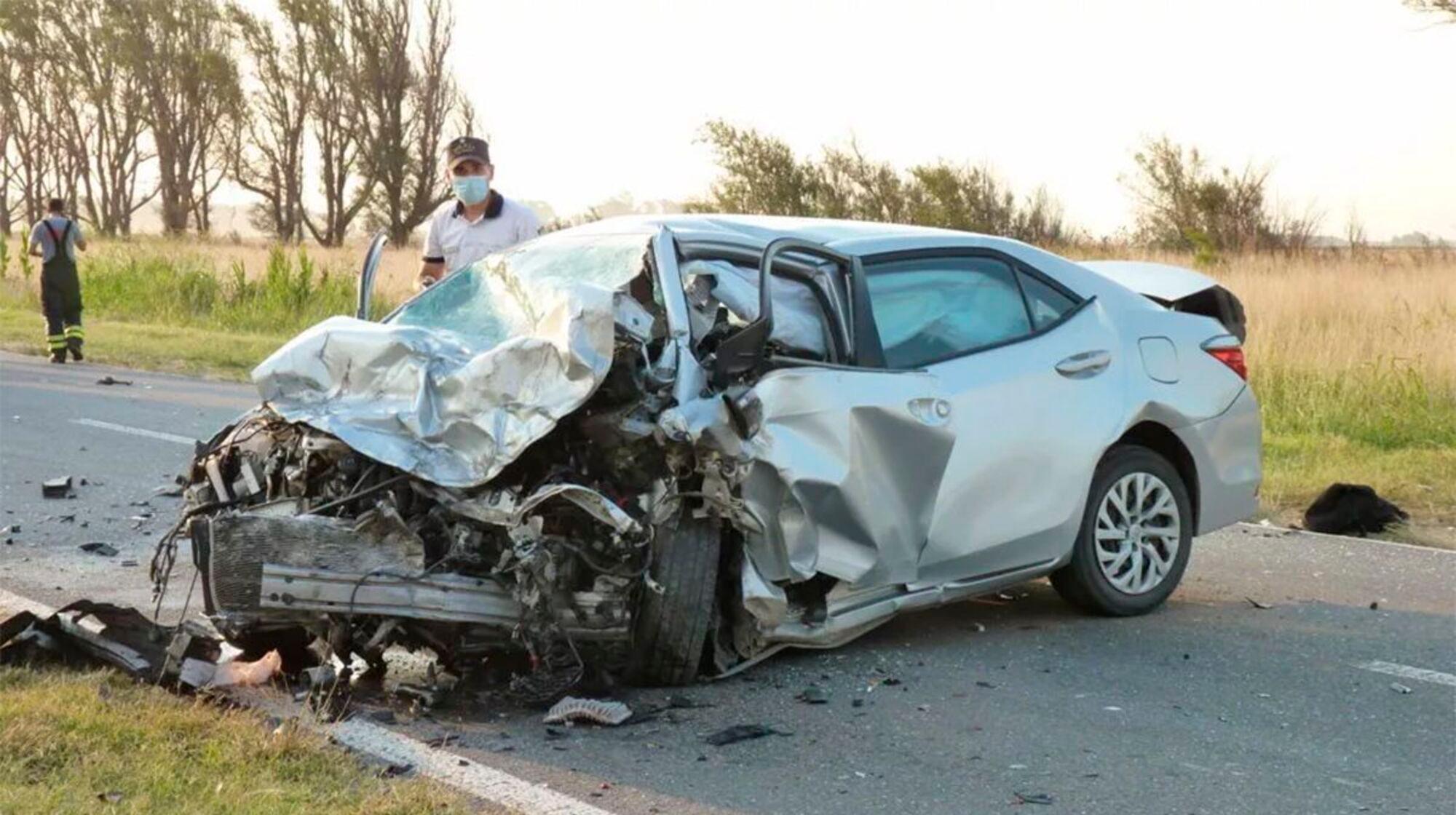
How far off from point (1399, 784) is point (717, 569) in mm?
2097

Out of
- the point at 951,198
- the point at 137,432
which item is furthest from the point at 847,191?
the point at 137,432

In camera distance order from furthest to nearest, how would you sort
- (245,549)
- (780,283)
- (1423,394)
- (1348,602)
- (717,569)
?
(1423,394)
(1348,602)
(780,283)
(717,569)
(245,549)

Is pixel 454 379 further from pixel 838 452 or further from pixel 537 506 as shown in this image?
pixel 838 452

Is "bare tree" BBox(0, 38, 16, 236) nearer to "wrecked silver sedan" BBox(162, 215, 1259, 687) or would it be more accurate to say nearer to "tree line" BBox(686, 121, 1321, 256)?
"tree line" BBox(686, 121, 1321, 256)

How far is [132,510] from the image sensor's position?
358 inches

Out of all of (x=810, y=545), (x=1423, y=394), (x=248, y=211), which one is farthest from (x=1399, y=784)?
(x=248, y=211)

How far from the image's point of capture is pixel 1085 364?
22.2 ft

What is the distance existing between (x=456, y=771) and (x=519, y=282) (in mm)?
2260

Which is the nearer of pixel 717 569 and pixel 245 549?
pixel 245 549

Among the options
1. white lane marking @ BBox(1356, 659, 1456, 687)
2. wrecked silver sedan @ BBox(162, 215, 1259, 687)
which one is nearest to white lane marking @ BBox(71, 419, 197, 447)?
wrecked silver sedan @ BBox(162, 215, 1259, 687)

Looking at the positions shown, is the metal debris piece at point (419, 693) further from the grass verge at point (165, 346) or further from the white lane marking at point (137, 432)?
the grass verge at point (165, 346)

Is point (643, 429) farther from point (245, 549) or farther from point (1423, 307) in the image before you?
point (1423, 307)

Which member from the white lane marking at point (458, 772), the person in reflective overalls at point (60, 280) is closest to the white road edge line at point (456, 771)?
the white lane marking at point (458, 772)

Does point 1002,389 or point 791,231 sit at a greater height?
point 791,231
